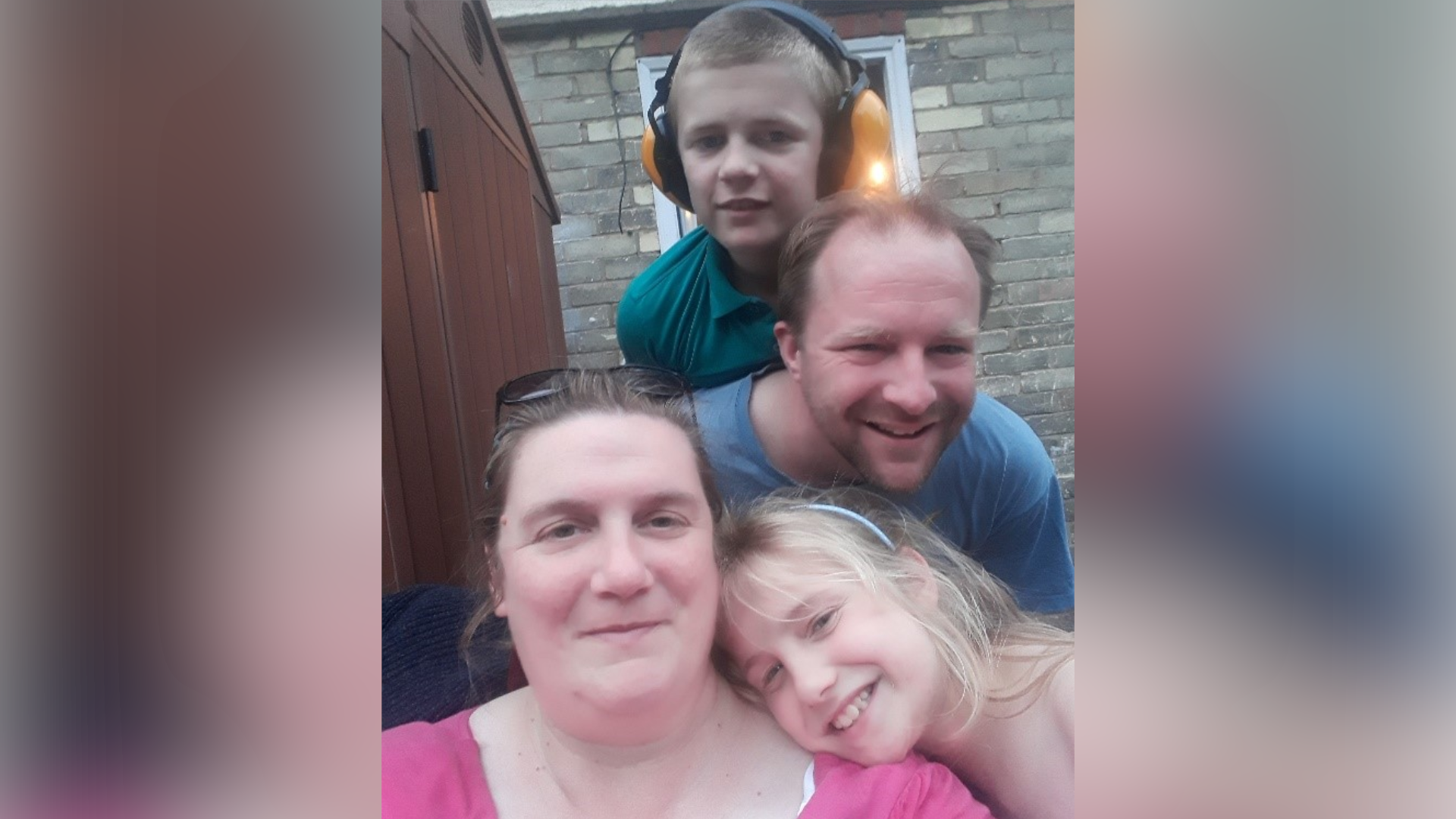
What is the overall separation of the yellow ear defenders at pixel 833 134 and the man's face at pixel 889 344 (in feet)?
0.20

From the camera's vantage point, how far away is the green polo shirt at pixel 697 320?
86 cm

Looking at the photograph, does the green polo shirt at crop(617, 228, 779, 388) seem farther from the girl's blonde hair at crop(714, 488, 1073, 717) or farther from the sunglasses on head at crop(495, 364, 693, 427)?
the girl's blonde hair at crop(714, 488, 1073, 717)

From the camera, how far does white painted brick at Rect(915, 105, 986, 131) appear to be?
0.89 m

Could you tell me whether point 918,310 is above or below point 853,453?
above

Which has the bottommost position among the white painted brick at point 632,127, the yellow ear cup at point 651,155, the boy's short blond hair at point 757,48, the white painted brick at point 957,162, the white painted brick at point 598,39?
the white painted brick at point 957,162

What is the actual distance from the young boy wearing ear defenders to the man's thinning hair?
12 mm

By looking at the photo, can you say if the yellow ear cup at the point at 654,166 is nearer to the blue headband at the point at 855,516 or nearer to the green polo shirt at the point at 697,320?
the green polo shirt at the point at 697,320

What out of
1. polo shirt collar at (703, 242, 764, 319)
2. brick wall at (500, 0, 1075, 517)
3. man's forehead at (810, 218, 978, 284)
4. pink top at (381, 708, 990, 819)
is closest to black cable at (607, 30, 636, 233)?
brick wall at (500, 0, 1075, 517)

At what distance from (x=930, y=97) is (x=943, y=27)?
0.08 meters

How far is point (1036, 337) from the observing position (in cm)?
89

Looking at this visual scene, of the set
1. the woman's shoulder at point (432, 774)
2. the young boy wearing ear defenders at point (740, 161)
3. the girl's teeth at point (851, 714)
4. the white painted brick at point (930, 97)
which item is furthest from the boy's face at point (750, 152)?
the woman's shoulder at point (432, 774)
